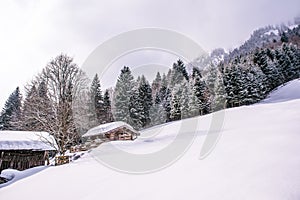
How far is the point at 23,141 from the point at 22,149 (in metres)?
0.73

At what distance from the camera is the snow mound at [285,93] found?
3597 centimetres

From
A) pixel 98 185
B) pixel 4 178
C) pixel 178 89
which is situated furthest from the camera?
pixel 178 89

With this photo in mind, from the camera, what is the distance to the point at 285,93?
125 ft

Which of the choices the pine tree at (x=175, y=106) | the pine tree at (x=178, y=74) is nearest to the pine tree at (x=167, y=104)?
the pine tree at (x=175, y=106)

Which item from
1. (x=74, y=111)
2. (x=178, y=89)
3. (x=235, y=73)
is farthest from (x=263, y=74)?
(x=74, y=111)

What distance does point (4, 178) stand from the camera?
13180 mm

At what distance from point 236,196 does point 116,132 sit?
22.1 metres

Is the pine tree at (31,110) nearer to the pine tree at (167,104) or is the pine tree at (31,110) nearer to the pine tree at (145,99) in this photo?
the pine tree at (145,99)

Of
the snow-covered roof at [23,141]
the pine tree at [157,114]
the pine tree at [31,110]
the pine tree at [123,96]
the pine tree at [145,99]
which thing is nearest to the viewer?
the snow-covered roof at [23,141]

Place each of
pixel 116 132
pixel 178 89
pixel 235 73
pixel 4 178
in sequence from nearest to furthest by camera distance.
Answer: pixel 4 178 → pixel 116 132 → pixel 235 73 → pixel 178 89

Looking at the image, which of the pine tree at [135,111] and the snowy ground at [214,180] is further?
the pine tree at [135,111]

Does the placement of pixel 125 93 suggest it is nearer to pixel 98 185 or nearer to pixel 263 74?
pixel 263 74

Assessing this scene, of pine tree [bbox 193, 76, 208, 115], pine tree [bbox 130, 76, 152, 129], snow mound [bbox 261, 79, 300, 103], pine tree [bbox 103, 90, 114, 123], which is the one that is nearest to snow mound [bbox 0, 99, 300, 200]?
pine tree [bbox 130, 76, 152, 129]

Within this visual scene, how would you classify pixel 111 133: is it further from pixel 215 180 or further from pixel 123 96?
pixel 215 180
